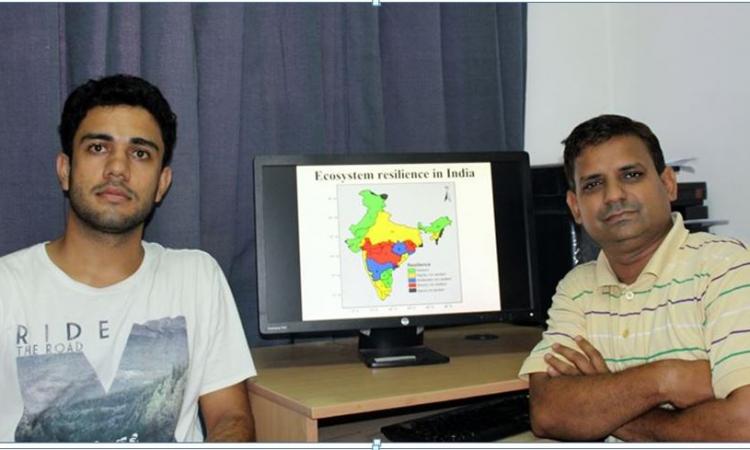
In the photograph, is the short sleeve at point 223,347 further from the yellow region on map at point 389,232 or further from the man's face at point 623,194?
the man's face at point 623,194

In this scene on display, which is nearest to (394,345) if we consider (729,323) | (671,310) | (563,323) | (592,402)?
(563,323)

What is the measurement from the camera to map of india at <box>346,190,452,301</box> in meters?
1.78

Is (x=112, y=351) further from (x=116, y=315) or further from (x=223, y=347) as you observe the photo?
(x=223, y=347)

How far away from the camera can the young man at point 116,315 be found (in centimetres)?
149

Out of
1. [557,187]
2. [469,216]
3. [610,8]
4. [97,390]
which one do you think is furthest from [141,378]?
[610,8]

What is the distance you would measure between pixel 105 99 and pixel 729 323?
1.27m

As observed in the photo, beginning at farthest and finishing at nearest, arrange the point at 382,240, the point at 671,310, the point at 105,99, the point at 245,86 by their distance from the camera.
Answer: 1. the point at 245,86
2. the point at 382,240
3. the point at 105,99
4. the point at 671,310

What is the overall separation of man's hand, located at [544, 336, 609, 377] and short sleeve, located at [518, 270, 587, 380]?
2 centimetres

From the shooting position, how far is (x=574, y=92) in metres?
2.70

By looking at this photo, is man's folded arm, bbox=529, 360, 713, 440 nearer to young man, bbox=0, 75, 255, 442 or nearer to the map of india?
the map of india

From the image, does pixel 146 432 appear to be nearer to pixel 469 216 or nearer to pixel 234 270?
pixel 234 270

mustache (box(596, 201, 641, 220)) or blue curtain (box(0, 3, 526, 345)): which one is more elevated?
blue curtain (box(0, 3, 526, 345))

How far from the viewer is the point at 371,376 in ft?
5.38

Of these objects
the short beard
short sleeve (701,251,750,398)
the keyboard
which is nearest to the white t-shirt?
the short beard
